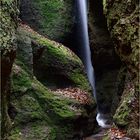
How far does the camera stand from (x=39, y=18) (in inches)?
715

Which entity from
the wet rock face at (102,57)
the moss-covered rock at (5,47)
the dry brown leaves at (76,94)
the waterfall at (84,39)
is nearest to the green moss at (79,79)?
the dry brown leaves at (76,94)

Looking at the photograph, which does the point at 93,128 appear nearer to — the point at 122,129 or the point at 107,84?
the point at 107,84

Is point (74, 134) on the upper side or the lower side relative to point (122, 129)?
lower

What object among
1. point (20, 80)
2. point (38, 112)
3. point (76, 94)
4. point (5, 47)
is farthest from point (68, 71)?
point (5, 47)

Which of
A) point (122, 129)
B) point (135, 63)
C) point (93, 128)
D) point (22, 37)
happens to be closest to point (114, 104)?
point (93, 128)

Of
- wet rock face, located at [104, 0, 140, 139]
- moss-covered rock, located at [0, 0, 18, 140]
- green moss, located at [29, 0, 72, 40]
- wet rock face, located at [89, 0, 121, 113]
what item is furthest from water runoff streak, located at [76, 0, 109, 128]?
moss-covered rock, located at [0, 0, 18, 140]

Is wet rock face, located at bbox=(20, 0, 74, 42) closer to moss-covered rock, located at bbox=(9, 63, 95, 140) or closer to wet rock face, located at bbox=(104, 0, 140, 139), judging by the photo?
moss-covered rock, located at bbox=(9, 63, 95, 140)

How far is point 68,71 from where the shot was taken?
14.5m

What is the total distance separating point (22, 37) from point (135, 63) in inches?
272

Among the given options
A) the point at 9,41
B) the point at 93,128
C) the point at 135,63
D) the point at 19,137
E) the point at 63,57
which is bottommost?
the point at 93,128

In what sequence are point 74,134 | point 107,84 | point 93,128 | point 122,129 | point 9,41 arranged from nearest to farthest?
point 9,41, point 122,129, point 74,134, point 93,128, point 107,84

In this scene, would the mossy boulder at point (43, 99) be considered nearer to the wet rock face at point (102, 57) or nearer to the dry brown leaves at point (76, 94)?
the dry brown leaves at point (76, 94)

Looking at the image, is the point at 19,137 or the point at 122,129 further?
the point at 19,137

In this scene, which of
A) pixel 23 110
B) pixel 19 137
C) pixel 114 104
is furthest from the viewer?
pixel 114 104
